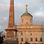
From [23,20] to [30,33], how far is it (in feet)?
4.97

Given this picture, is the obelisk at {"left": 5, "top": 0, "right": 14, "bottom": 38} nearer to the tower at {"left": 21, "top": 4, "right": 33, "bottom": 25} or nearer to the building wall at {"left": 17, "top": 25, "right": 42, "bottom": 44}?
the building wall at {"left": 17, "top": 25, "right": 42, "bottom": 44}

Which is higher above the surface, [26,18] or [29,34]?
[26,18]

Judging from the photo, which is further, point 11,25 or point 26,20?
point 26,20

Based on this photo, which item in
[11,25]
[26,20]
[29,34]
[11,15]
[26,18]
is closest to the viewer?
[11,25]

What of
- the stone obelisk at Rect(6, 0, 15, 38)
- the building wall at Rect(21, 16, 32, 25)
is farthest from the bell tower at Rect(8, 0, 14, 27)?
the building wall at Rect(21, 16, 32, 25)

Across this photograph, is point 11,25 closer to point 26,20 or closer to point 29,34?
point 29,34

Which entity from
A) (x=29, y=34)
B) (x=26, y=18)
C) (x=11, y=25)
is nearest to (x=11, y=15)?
(x=11, y=25)

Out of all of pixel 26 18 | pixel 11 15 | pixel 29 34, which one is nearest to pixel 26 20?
pixel 26 18

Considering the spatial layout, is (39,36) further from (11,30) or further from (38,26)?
(11,30)

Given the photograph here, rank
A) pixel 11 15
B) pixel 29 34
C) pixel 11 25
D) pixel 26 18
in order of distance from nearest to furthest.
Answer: pixel 11 25 → pixel 11 15 → pixel 29 34 → pixel 26 18

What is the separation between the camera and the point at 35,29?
366 inches

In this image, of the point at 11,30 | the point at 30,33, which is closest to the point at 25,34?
the point at 30,33

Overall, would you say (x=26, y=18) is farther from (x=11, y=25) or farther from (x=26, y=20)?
(x=11, y=25)

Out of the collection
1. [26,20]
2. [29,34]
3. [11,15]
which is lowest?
[29,34]
